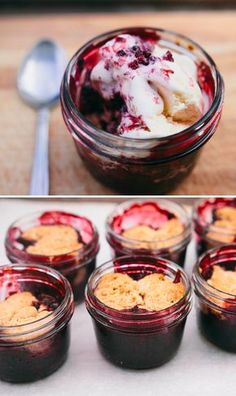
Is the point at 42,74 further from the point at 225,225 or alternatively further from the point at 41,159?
the point at 225,225

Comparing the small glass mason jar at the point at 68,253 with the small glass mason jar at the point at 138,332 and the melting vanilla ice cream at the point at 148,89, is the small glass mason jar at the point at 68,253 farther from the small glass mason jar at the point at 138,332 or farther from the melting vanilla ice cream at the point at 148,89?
the melting vanilla ice cream at the point at 148,89

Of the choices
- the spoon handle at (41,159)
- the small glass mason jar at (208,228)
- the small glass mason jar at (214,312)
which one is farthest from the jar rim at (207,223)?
the spoon handle at (41,159)

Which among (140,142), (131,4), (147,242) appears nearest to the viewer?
(140,142)

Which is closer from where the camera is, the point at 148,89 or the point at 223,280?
the point at 148,89

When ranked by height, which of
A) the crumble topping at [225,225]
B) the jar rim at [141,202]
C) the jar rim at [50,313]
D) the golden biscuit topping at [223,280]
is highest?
the jar rim at [50,313]

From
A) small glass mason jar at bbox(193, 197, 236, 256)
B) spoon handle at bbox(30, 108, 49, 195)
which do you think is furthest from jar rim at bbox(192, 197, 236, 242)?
spoon handle at bbox(30, 108, 49, 195)

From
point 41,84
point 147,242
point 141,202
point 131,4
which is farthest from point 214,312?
point 131,4

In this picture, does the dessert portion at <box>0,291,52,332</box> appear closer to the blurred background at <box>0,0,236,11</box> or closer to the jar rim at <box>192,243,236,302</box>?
the jar rim at <box>192,243,236,302</box>
